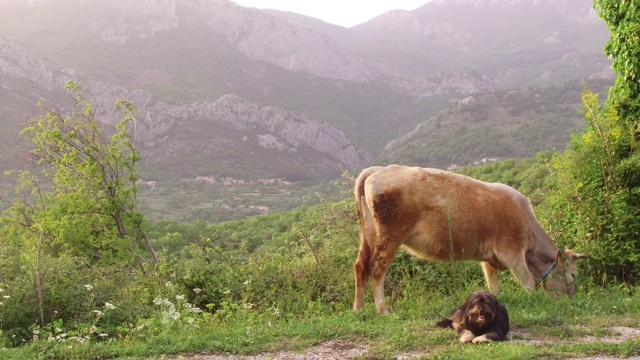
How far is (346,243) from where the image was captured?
10.7 meters

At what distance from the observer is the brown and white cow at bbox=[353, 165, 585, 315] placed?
7.69 metres

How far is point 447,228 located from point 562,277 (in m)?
1.99

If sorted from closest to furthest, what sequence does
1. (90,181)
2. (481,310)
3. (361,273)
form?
1. (481,310)
2. (361,273)
3. (90,181)

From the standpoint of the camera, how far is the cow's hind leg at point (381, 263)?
7656 millimetres

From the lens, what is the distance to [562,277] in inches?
324

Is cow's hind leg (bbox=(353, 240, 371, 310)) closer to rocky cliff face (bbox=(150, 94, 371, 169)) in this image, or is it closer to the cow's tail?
the cow's tail

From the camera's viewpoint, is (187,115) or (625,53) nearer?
(625,53)

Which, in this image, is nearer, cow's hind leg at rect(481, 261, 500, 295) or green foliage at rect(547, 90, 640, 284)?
cow's hind leg at rect(481, 261, 500, 295)

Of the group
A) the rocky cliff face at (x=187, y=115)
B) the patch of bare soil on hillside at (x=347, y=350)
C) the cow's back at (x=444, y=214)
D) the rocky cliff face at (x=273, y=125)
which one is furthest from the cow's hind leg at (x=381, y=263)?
the rocky cliff face at (x=273, y=125)

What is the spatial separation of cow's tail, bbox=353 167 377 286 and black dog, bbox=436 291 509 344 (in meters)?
1.84

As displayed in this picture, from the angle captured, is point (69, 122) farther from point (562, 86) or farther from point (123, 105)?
point (562, 86)

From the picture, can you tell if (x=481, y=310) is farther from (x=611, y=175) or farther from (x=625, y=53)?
(x=625, y=53)

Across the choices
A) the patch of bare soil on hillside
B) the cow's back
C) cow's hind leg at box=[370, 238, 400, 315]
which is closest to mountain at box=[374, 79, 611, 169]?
the cow's back

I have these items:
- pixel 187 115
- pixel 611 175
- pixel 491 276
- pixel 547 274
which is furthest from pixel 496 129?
pixel 547 274
